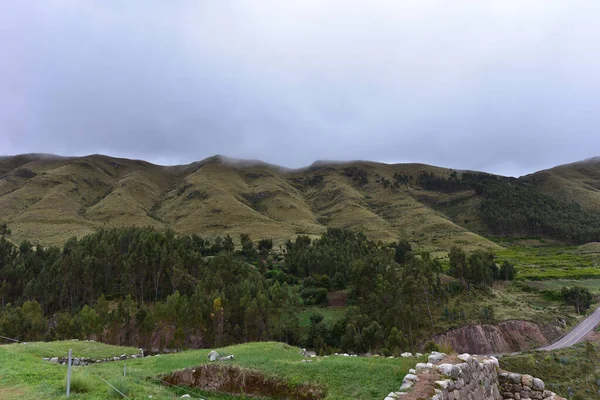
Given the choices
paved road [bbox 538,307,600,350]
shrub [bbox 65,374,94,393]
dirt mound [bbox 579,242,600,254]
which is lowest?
paved road [bbox 538,307,600,350]

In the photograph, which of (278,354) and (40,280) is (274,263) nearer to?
(40,280)

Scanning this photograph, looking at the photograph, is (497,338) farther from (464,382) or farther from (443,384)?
(443,384)

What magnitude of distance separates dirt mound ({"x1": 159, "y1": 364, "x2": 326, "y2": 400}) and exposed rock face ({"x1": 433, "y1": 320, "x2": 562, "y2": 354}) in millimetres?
42851

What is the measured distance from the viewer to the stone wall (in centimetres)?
1270

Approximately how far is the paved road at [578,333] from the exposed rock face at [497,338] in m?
1.66

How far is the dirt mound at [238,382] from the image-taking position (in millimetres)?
15164

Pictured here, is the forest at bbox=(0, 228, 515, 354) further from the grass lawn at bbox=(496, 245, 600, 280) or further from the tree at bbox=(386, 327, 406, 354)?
the grass lawn at bbox=(496, 245, 600, 280)

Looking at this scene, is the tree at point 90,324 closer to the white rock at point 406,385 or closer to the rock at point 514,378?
the white rock at point 406,385

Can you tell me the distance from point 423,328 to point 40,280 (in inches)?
2634

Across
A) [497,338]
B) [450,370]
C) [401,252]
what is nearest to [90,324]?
[450,370]

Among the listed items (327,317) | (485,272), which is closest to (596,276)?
(485,272)

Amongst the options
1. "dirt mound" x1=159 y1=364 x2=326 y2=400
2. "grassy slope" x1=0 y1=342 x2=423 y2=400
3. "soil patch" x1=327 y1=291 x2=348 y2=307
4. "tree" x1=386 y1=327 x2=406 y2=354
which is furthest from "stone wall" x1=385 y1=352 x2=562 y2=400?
"soil patch" x1=327 y1=291 x2=348 y2=307

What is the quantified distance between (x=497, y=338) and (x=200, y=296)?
4481 centimetres

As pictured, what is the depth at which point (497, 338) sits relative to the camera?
2137 inches
